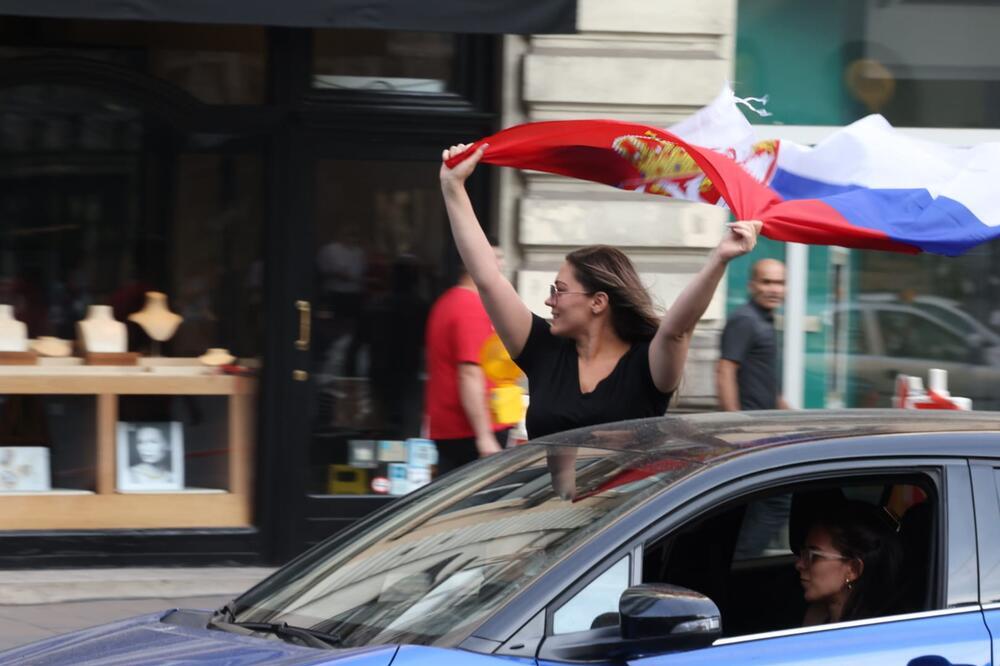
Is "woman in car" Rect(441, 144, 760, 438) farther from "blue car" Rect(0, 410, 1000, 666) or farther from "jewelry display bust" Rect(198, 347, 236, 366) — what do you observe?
"jewelry display bust" Rect(198, 347, 236, 366)

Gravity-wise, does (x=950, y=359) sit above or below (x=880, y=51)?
below

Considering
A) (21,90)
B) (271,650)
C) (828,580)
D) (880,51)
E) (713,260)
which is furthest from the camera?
(880,51)

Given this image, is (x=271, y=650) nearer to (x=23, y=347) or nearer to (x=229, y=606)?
(x=229, y=606)

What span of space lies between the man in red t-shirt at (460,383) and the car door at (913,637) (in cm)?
398

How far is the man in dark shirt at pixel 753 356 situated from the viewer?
777cm

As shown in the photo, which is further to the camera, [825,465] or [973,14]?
[973,14]

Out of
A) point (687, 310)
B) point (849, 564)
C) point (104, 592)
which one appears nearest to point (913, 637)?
point (849, 564)

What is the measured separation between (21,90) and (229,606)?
5.15m

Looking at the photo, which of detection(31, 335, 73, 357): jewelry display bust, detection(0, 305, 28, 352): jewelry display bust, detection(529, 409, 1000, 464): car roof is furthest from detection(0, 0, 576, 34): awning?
detection(529, 409, 1000, 464): car roof

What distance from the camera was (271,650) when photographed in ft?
11.2

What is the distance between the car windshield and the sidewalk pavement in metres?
3.85

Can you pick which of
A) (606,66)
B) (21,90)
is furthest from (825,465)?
(21,90)

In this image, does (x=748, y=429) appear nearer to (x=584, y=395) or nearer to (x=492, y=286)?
(x=584, y=395)

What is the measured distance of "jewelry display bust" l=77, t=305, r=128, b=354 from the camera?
8492mm
